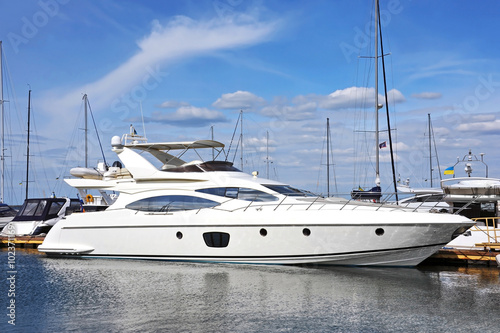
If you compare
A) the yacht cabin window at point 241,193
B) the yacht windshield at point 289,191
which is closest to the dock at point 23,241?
the yacht cabin window at point 241,193

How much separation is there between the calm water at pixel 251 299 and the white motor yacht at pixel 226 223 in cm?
53

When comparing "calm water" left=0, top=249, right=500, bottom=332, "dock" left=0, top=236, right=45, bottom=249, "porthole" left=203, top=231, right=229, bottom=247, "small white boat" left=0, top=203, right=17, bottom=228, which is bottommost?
"calm water" left=0, top=249, right=500, bottom=332

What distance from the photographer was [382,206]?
1399 centimetres

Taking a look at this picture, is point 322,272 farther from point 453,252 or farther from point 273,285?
point 453,252

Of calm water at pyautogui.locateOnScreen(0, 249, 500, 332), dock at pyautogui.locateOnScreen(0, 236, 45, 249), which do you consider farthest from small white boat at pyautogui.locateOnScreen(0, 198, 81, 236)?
calm water at pyautogui.locateOnScreen(0, 249, 500, 332)

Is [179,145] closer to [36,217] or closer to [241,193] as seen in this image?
[241,193]

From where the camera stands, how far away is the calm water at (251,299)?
30.3 ft

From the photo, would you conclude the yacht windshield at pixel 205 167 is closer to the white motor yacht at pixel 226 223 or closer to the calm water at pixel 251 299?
the white motor yacht at pixel 226 223

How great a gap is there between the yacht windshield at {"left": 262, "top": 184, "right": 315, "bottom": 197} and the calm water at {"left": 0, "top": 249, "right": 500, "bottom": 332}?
7.44 ft

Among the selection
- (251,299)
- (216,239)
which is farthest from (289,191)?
(251,299)

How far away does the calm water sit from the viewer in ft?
30.3

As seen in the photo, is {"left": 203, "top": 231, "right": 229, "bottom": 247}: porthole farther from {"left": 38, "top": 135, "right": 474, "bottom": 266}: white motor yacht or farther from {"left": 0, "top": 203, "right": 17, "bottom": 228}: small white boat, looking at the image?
{"left": 0, "top": 203, "right": 17, "bottom": 228}: small white boat

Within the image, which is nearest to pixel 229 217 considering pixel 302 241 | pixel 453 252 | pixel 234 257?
pixel 234 257

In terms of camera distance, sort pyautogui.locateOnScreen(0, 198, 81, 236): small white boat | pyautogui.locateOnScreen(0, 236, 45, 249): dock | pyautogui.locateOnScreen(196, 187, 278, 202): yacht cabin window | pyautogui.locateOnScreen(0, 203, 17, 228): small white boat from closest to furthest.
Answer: pyautogui.locateOnScreen(196, 187, 278, 202): yacht cabin window
pyautogui.locateOnScreen(0, 236, 45, 249): dock
pyautogui.locateOnScreen(0, 198, 81, 236): small white boat
pyautogui.locateOnScreen(0, 203, 17, 228): small white boat
